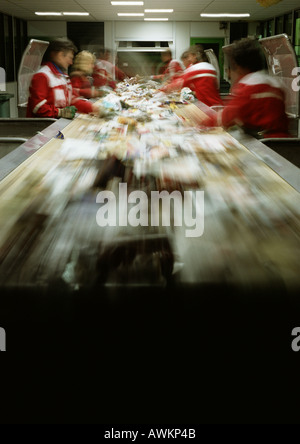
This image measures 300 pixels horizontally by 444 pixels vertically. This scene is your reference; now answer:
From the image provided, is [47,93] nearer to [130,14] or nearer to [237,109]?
[237,109]

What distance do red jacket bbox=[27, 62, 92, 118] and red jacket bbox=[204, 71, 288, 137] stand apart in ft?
4.73

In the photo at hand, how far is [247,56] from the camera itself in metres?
3.36

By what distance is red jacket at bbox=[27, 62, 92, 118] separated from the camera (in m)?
4.31

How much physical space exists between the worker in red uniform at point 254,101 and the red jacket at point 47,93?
1431 millimetres

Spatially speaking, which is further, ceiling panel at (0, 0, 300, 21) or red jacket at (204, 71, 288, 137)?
ceiling panel at (0, 0, 300, 21)

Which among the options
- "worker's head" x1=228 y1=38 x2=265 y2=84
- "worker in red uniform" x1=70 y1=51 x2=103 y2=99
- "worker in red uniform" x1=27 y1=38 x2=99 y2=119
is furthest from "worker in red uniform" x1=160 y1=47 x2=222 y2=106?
"worker's head" x1=228 y1=38 x2=265 y2=84

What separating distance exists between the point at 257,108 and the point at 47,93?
2077mm

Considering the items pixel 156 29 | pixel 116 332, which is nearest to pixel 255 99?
pixel 116 332

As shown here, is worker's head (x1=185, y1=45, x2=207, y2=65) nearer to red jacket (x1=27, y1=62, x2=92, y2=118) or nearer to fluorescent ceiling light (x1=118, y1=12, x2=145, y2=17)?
red jacket (x1=27, y1=62, x2=92, y2=118)

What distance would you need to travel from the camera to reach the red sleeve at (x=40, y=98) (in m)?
4.31

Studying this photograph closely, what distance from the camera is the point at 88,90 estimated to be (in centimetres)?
600

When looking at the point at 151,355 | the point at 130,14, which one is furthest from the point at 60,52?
the point at 130,14

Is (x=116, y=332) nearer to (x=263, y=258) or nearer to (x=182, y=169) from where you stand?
(x=263, y=258)

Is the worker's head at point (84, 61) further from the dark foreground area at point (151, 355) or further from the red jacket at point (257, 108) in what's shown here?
the dark foreground area at point (151, 355)
